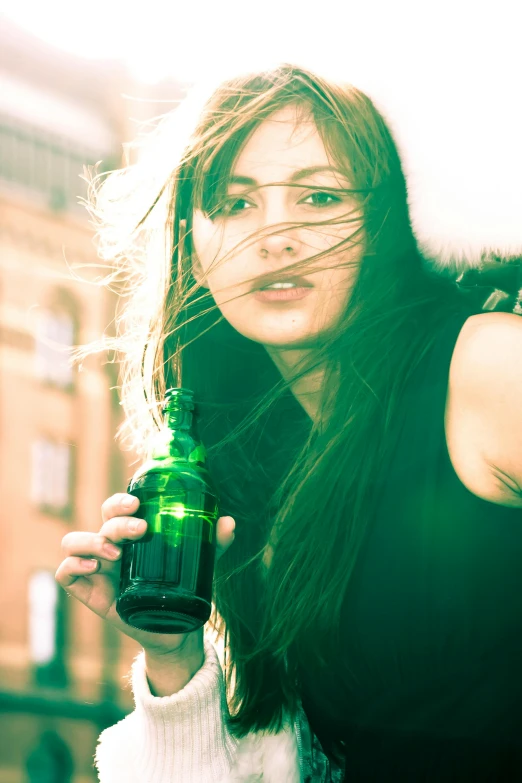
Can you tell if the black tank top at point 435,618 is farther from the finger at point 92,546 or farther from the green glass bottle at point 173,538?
the finger at point 92,546

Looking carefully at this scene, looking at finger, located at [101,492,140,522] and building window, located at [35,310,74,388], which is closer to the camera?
finger, located at [101,492,140,522]

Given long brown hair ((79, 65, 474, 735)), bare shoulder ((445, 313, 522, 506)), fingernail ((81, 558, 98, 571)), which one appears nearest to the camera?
bare shoulder ((445, 313, 522, 506))

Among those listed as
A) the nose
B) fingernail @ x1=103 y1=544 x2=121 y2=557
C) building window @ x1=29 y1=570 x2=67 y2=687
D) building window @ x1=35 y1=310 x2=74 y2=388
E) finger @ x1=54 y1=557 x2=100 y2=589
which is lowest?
building window @ x1=29 y1=570 x2=67 y2=687

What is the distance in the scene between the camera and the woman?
5.21ft

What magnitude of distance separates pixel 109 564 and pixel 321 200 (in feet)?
2.38

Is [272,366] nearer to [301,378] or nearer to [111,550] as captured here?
[301,378]

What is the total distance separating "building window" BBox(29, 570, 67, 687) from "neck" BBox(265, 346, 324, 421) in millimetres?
11539

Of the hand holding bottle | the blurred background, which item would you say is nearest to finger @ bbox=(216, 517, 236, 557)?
the hand holding bottle

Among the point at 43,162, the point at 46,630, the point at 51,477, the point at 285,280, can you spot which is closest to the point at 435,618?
the point at 285,280

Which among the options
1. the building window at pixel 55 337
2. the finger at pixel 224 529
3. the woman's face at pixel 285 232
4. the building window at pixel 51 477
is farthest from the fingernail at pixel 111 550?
the building window at pixel 55 337

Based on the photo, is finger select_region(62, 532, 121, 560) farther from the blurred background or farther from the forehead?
the blurred background

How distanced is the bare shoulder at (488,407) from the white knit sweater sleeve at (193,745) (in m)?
0.62

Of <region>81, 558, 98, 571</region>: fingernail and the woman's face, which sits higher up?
the woman's face

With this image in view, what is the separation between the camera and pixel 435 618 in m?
1.63
